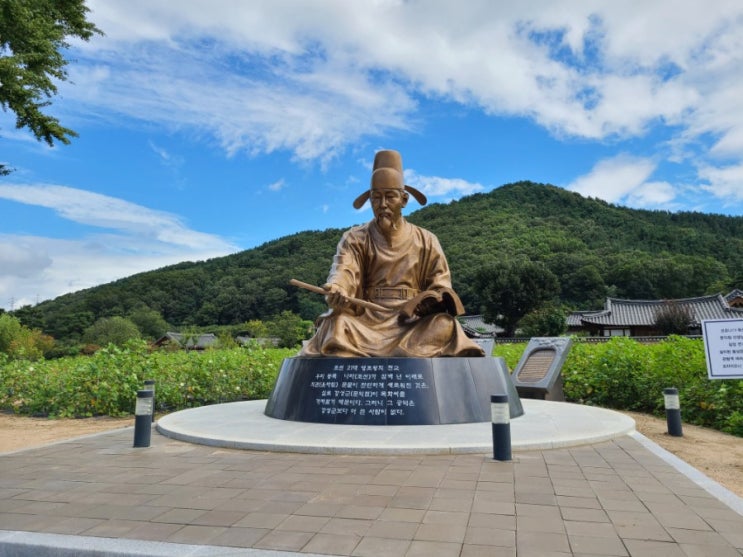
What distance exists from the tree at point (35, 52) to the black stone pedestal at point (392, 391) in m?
9.25

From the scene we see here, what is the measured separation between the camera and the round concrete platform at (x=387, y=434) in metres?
5.10

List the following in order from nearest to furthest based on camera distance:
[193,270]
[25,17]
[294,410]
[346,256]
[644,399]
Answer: [294,410]
[346,256]
[644,399]
[25,17]
[193,270]

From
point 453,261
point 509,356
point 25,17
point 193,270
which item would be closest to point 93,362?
point 25,17

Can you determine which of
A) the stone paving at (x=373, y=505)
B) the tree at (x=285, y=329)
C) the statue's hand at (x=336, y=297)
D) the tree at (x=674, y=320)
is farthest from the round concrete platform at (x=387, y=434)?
the tree at (x=674, y=320)

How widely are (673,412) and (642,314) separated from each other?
3476 cm

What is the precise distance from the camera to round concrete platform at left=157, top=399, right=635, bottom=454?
5.10 meters

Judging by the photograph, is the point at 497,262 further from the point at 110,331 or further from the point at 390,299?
the point at 390,299

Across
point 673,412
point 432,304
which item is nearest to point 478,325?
point 673,412

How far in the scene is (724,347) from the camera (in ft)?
19.4

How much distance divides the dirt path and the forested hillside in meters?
30.3

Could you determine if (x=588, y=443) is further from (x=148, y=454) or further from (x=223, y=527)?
(x=148, y=454)

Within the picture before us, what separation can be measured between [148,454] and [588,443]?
14.6 ft

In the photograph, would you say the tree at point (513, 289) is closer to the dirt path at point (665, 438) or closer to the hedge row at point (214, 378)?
the hedge row at point (214, 378)

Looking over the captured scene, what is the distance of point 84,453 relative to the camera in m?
5.57
